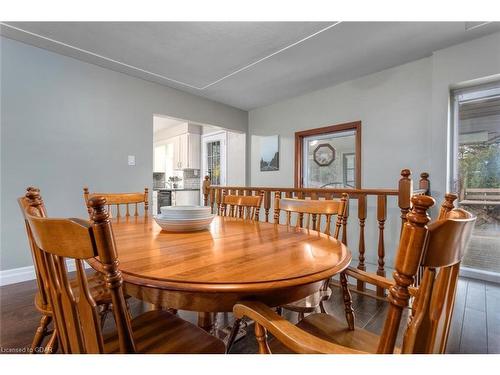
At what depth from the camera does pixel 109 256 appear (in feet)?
1.78

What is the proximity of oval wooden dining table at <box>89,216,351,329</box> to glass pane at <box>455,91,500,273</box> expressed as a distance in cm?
257

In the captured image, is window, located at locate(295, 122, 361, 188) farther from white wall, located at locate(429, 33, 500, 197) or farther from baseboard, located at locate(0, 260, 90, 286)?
baseboard, located at locate(0, 260, 90, 286)

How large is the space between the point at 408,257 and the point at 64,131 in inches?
137

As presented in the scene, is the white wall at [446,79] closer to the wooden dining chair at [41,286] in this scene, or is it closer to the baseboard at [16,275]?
the wooden dining chair at [41,286]

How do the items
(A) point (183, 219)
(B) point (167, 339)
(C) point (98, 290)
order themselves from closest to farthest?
(B) point (167, 339) → (C) point (98, 290) → (A) point (183, 219)

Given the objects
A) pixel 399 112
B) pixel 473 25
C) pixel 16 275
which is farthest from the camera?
pixel 399 112

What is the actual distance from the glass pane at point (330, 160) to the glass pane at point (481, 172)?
1.21 metres

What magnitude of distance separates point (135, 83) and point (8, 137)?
1.54m

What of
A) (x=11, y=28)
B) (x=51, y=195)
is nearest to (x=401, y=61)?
(x=11, y=28)

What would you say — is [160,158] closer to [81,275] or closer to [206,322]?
[206,322]

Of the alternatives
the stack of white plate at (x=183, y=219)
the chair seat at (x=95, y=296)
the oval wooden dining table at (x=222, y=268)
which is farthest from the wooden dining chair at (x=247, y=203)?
the chair seat at (x=95, y=296)

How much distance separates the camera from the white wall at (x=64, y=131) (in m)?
2.57

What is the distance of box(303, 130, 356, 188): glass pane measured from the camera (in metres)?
3.72

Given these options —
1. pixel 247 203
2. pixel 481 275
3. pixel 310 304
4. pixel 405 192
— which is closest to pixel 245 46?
pixel 247 203
